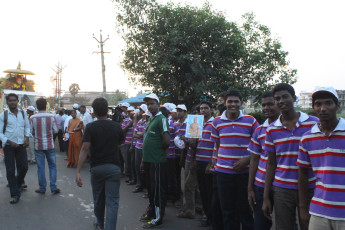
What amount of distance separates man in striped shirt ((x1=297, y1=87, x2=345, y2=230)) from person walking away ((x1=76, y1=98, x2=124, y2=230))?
99.9 inches

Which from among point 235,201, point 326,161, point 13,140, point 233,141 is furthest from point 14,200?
point 326,161

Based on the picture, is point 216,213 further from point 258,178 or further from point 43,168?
point 43,168

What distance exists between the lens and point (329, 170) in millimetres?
2268

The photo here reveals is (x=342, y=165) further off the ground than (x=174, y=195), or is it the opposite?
(x=342, y=165)

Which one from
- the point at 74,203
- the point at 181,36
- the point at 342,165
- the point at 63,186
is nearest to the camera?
the point at 342,165

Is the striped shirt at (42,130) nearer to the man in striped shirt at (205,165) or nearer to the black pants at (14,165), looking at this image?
the black pants at (14,165)

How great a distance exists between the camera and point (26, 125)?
652 centimetres

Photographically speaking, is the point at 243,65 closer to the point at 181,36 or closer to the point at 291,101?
the point at 181,36

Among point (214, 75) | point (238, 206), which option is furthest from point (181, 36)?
point (238, 206)

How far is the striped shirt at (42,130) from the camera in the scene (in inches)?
263

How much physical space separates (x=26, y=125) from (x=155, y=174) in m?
3.39

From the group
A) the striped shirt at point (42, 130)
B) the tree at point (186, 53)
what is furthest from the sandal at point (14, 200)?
the tree at point (186, 53)

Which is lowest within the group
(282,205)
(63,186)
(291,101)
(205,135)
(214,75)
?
(63,186)

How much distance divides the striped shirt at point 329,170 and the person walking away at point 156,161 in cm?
284
